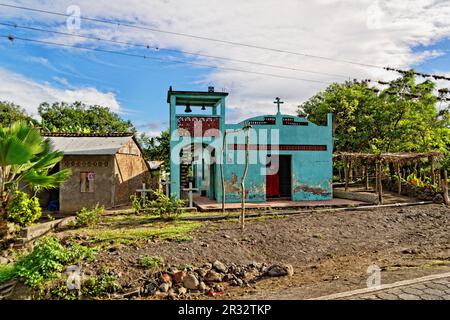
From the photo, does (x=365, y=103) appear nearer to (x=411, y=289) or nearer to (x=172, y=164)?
(x=172, y=164)

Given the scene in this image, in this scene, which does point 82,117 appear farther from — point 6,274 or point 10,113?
point 6,274

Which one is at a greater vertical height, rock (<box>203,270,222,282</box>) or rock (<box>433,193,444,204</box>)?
rock (<box>433,193,444,204</box>)

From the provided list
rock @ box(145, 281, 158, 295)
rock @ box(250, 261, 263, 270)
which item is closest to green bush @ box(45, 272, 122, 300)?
rock @ box(145, 281, 158, 295)

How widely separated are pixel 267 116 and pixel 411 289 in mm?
11297

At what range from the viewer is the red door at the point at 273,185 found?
1673 cm

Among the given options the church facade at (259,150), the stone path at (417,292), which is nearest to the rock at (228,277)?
the stone path at (417,292)

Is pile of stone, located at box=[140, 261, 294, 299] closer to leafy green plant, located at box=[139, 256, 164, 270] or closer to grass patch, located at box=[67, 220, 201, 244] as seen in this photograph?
leafy green plant, located at box=[139, 256, 164, 270]

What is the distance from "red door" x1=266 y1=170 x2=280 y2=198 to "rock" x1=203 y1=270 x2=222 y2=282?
988 cm

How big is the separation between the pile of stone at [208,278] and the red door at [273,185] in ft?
29.3

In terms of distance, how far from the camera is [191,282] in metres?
6.70

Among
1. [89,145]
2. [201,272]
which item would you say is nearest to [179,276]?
[201,272]

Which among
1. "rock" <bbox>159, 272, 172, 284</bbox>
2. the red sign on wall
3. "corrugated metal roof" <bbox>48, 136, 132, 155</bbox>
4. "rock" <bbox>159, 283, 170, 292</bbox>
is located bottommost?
"rock" <bbox>159, 283, 170, 292</bbox>

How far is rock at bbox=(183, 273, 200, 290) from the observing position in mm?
6672
